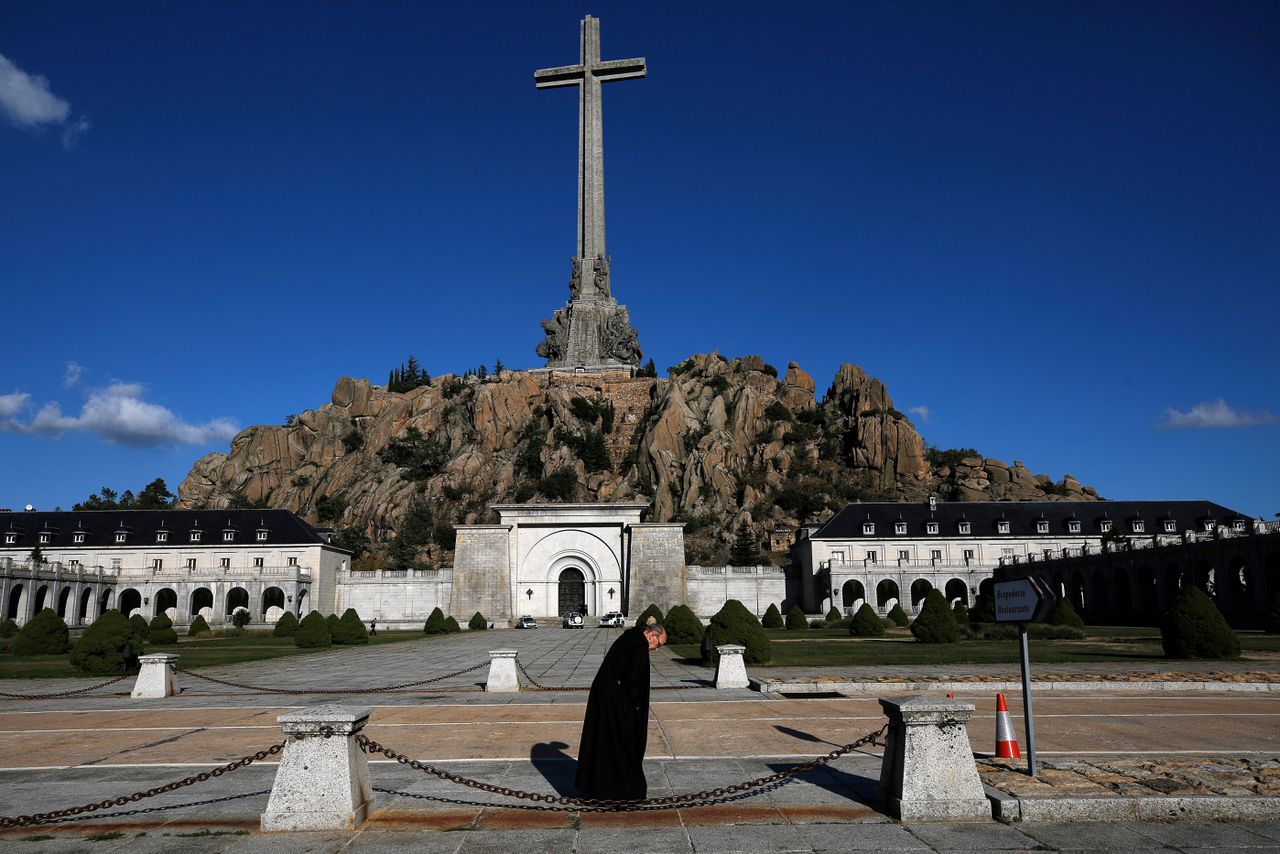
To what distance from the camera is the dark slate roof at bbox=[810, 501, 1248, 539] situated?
67.4 m

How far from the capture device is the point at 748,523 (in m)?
80.6

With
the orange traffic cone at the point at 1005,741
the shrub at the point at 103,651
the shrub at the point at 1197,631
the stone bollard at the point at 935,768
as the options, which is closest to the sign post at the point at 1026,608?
the orange traffic cone at the point at 1005,741

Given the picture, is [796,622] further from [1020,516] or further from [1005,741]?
[1005,741]

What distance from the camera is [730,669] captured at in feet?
57.3

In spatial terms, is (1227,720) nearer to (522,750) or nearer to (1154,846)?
(1154,846)

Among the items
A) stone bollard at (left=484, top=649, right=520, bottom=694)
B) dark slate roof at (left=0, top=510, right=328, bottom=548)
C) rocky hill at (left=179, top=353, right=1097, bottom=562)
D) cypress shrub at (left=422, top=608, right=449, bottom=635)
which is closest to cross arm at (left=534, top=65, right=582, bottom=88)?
rocky hill at (left=179, top=353, right=1097, bottom=562)

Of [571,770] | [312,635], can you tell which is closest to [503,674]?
[571,770]

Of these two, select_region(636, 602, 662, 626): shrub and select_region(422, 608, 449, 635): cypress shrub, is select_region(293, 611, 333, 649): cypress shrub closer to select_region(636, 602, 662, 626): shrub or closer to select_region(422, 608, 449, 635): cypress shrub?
select_region(422, 608, 449, 635): cypress shrub

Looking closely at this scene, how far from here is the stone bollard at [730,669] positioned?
1738 cm

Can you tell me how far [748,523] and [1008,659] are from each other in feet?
189

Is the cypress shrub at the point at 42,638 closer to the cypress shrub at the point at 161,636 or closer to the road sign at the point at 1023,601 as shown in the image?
the cypress shrub at the point at 161,636

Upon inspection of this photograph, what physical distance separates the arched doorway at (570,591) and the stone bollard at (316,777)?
56310mm

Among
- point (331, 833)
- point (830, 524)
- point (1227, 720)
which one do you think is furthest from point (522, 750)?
point (830, 524)

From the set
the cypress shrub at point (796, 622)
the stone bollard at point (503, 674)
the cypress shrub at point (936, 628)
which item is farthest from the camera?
the cypress shrub at point (796, 622)
